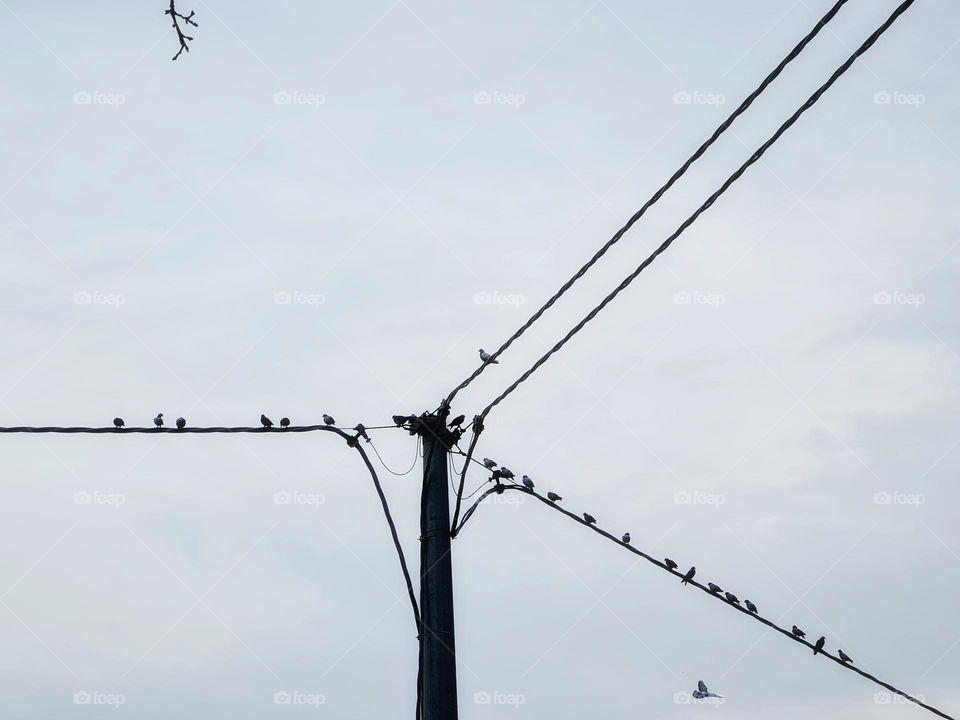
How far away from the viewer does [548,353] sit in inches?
295

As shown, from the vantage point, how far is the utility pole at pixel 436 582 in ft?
23.7

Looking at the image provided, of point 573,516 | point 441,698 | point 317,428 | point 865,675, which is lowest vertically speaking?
point 441,698

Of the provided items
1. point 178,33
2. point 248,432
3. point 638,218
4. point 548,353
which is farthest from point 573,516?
point 178,33

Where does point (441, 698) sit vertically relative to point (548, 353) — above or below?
below

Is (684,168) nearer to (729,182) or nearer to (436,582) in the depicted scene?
(729,182)

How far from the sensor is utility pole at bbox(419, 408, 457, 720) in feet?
23.7

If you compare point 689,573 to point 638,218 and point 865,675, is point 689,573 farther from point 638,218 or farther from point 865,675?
point 638,218

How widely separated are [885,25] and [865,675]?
276 inches

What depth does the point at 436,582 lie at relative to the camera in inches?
300

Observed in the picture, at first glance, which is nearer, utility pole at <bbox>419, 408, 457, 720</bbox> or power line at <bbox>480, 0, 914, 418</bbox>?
power line at <bbox>480, 0, 914, 418</bbox>

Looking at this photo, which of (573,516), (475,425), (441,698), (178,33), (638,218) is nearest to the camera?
(178,33)

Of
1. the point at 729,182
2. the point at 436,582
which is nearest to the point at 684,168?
the point at 729,182

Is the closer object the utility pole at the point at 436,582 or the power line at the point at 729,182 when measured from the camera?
the power line at the point at 729,182

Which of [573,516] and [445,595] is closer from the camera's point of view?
[445,595]
